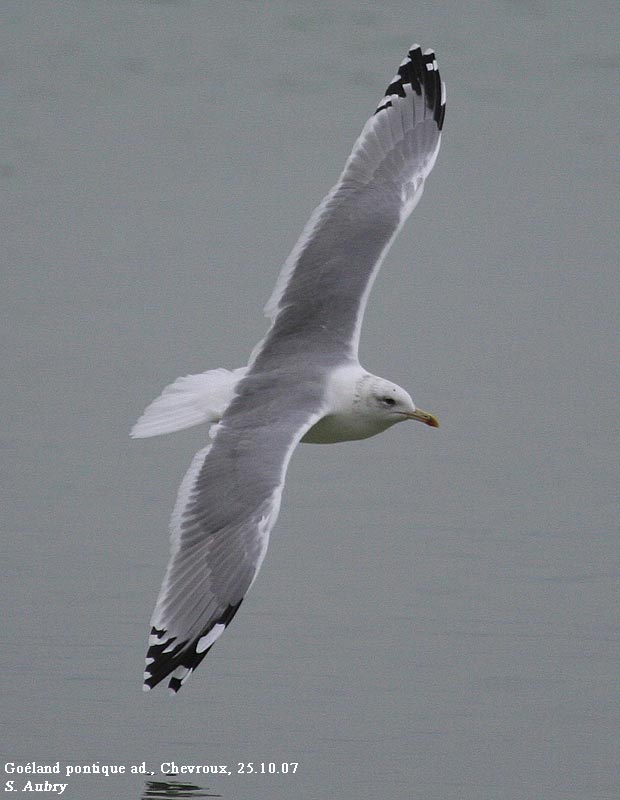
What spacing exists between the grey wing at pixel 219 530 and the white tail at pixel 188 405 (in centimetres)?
22

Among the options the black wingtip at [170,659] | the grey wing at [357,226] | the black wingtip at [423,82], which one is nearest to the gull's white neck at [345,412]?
the grey wing at [357,226]

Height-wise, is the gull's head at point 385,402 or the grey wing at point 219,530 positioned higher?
the gull's head at point 385,402

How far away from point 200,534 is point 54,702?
83 centimetres

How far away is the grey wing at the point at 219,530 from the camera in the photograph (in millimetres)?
4871

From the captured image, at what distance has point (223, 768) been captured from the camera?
16.5 feet

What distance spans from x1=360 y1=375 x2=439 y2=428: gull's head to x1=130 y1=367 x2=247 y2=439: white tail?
1.64ft

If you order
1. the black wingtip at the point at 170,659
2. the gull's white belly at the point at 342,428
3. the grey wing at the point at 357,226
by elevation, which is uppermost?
the grey wing at the point at 357,226

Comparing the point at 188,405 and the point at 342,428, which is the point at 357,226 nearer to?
the point at 342,428

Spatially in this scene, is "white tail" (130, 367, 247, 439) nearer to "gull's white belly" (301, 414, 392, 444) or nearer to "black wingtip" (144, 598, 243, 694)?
"gull's white belly" (301, 414, 392, 444)

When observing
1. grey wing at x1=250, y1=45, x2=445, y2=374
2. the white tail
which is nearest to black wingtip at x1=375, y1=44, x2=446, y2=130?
grey wing at x1=250, y1=45, x2=445, y2=374

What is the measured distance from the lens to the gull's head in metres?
5.96

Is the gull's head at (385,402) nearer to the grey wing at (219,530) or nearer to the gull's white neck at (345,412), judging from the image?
the gull's white neck at (345,412)

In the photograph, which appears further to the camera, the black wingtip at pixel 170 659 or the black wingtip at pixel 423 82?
the black wingtip at pixel 423 82

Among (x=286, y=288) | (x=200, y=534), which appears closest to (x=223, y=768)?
(x=200, y=534)
